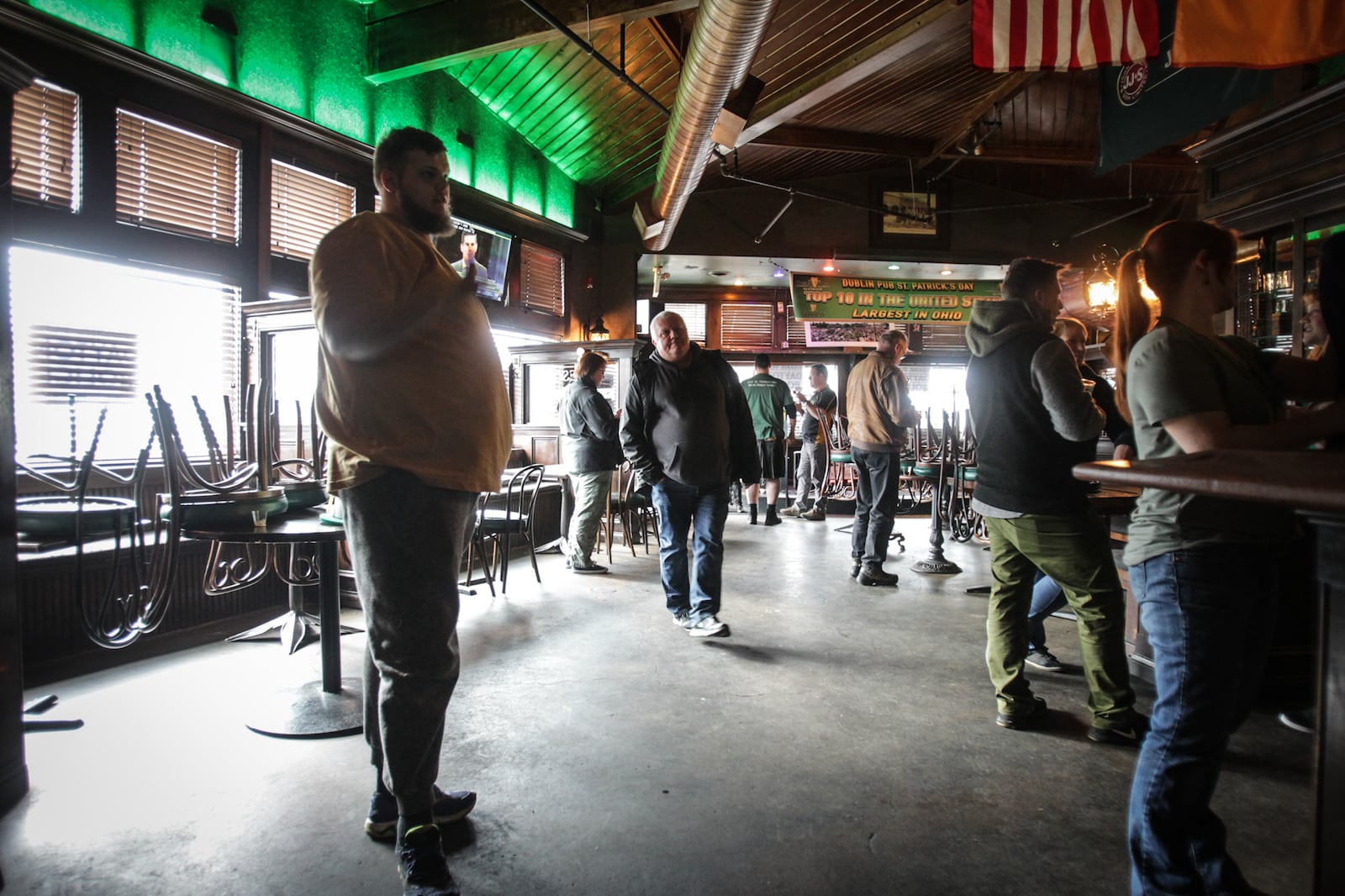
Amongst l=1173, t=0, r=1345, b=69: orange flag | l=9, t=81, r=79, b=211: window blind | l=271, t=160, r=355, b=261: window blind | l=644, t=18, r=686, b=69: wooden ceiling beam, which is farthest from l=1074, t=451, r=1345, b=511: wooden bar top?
l=644, t=18, r=686, b=69: wooden ceiling beam

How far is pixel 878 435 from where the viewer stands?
5.12 m

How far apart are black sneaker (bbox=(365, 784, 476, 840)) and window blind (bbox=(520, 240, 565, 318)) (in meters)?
6.80

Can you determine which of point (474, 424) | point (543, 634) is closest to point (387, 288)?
point (474, 424)

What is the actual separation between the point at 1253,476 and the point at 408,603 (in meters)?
1.64

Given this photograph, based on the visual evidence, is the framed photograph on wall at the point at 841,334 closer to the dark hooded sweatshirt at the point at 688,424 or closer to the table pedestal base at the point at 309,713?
the dark hooded sweatshirt at the point at 688,424

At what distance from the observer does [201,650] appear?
3.84 metres

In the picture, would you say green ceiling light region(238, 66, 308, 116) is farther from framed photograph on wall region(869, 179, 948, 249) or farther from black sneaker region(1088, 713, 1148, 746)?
framed photograph on wall region(869, 179, 948, 249)

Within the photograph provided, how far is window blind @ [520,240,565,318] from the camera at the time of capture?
8391 millimetres

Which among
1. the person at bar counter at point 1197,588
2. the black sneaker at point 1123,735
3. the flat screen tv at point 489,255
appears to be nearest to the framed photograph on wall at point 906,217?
the flat screen tv at point 489,255

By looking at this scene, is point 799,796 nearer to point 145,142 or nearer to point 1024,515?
point 1024,515

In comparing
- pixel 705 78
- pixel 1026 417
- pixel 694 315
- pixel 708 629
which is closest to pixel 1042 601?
pixel 1026 417

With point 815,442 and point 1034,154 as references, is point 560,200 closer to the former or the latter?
point 815,442

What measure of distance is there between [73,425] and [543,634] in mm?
2481

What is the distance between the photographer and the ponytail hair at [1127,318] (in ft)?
5.90
